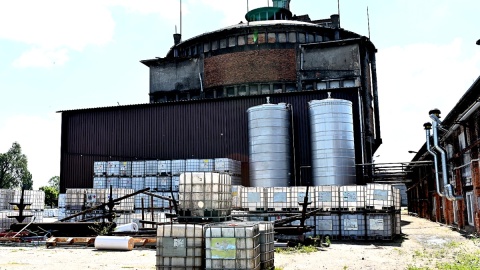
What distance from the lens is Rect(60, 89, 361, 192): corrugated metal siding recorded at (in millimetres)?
23656

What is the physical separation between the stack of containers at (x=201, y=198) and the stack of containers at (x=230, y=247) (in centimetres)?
91

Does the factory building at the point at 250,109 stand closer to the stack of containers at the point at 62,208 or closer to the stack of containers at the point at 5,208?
the stack of containers at the point at 62,208

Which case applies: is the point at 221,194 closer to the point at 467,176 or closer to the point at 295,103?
the point at 467,176

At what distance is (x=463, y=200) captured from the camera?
18.2 metres

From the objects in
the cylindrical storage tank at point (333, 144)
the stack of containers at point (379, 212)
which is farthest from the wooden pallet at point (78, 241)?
the cylindrical storage tank at point (333, 144)

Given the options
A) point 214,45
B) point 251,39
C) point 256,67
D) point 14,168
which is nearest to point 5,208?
point 256,67

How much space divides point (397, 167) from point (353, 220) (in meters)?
11.0

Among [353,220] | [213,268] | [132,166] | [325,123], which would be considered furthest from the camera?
[132,166]

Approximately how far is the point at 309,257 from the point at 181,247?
408 centimetres

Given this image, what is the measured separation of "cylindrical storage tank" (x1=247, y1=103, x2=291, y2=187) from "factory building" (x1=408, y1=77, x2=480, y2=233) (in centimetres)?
706

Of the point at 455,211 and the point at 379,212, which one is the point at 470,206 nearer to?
the point at 455,211

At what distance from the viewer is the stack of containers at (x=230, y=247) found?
27.0 ft

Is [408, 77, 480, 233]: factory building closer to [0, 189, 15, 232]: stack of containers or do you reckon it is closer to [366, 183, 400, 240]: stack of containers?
[366, 183, 400, 240]: stack of containers

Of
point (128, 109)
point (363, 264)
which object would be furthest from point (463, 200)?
point (128, 109)
